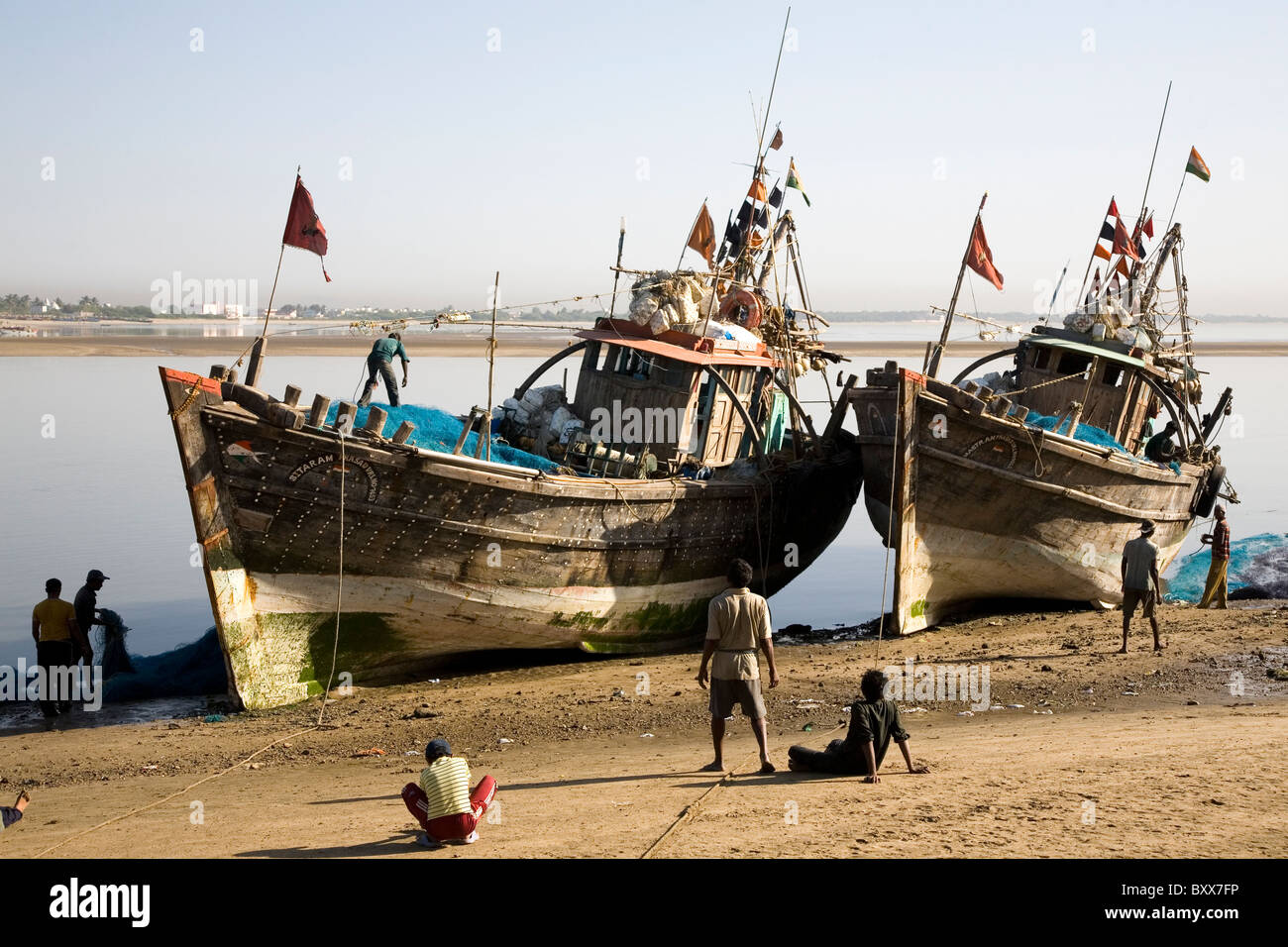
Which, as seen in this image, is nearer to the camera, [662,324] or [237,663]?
[237,663]

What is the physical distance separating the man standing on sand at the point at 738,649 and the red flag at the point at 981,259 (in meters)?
8.55

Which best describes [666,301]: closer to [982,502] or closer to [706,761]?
[982,502]

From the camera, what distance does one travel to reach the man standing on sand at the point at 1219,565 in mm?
17656

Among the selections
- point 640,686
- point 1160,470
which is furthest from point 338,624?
point 1160,470

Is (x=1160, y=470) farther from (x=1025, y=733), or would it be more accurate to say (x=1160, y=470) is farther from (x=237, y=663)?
(x=237, y=663)

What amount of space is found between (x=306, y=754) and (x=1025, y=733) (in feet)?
20.1

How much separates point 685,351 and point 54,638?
7955mm

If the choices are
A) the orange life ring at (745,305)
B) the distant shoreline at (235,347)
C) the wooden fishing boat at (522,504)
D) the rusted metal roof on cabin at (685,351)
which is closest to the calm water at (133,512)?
the orange life ring at (745,305)

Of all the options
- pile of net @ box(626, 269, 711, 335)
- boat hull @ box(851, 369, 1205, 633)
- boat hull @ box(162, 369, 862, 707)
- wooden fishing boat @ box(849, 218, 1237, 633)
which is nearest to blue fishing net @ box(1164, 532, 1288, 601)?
wooden fishing boat @ box(849, 218, 1237, 633)

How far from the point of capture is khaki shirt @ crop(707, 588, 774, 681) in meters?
9.40

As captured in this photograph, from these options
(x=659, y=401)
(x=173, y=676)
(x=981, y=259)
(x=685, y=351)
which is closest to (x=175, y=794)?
(x=173, y=676)

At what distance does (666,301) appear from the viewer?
17.2 m

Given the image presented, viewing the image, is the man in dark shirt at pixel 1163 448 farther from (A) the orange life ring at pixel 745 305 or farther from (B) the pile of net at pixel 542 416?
(B) the pile of net at pixel 542 416

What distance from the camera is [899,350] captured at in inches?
4033
